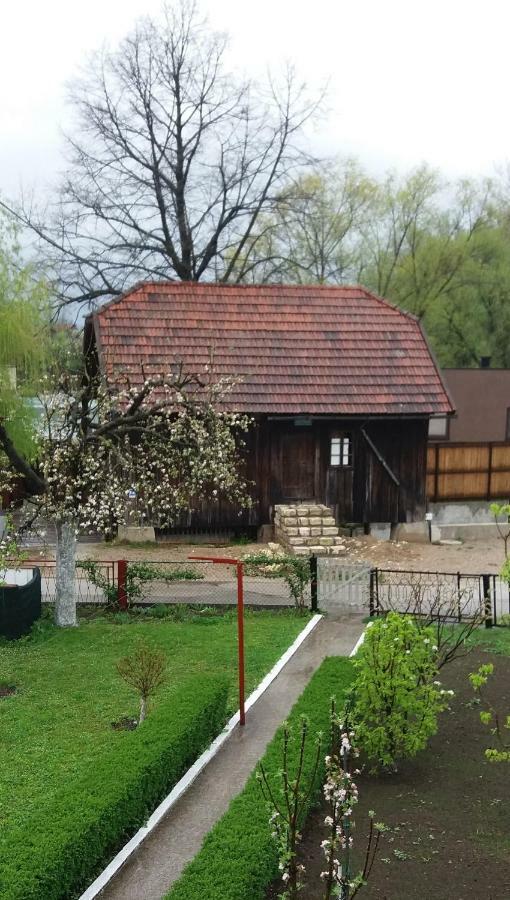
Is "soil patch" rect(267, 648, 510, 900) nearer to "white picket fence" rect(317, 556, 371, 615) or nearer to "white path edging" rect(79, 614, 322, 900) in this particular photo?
"white path edging" rect(79, 614, 322, 900)

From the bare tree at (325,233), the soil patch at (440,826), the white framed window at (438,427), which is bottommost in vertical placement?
the soil patch at (440,826)

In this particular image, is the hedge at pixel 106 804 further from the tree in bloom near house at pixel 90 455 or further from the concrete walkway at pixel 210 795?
the tree in bloom near house at pixel 90 455

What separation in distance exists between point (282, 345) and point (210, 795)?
15314 millimetres

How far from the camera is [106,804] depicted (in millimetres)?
7859

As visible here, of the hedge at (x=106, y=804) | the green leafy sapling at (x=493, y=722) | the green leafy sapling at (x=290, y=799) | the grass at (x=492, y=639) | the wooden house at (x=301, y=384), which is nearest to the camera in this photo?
the green leafy sapling at (x=290, y=799)

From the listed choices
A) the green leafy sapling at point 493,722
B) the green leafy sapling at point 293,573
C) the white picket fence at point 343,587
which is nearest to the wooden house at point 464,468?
the green leafy sapling at point 293,573

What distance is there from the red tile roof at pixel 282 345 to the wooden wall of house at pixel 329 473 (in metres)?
0.76

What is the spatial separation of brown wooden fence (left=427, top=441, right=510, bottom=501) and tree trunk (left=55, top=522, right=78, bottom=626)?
13046mm

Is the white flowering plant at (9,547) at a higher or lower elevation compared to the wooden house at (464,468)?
lower

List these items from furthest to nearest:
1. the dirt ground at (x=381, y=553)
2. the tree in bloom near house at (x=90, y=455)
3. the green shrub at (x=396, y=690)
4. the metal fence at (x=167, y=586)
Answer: the dirt ground at (x=381, y=553), the metal fence at (x=167, y=586), the tree in bloom near house at (x=90, y=455), the green shrub at (x=396, y=690)

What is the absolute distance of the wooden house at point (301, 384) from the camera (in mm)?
21875

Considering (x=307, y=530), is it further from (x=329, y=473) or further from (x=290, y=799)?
(x=290, y=799)

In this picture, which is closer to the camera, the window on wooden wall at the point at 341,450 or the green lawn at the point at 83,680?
the green lawn at the point at 83,680

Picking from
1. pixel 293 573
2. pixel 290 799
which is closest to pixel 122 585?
pixel 293 573
